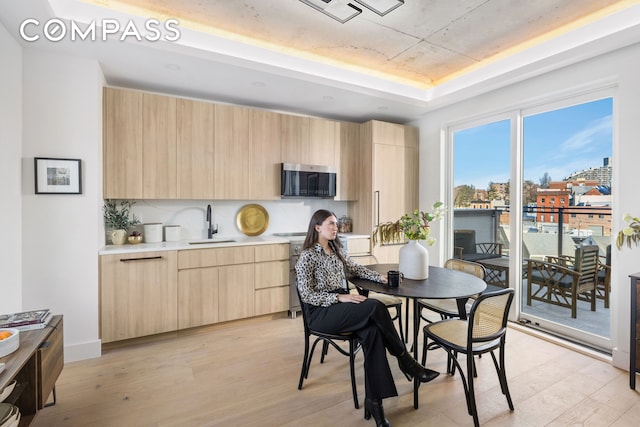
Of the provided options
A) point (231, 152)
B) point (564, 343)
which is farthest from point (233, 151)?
point (564, 343)

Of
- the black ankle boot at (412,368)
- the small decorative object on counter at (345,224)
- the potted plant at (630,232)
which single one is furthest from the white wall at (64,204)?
the potted plant at (630,232)

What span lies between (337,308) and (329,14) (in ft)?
7.38

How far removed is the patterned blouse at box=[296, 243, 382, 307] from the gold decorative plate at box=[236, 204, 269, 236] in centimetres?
196

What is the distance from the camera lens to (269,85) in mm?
3387

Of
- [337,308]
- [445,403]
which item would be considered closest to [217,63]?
[337,308]

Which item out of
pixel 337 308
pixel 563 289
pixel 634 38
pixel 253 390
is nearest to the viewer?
pixel 337 308

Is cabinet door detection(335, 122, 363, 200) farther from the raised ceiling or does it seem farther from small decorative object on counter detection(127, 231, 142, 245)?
small decorative object on counter detection(127, 231, 142, 245)

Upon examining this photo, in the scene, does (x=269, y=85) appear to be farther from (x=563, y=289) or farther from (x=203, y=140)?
(x=563, y=289)

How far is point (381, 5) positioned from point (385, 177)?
2.26 m

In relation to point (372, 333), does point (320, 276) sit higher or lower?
higher

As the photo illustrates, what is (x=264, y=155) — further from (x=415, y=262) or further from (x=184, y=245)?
(x=415, y=262)

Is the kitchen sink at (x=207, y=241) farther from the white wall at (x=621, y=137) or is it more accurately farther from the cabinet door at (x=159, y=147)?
the white wall at (x=621, y=137)

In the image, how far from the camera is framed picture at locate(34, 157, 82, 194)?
2.63 meters

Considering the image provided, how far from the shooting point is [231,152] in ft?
12.0
